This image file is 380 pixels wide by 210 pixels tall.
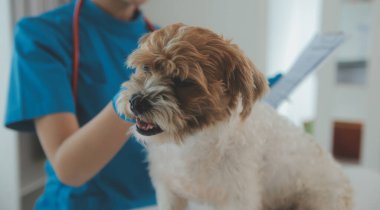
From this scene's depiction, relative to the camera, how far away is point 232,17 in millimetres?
616

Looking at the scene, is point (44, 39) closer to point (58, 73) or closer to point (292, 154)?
point (58, 73)

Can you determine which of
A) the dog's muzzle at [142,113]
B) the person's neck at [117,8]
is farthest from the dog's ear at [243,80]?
the person's neck at [117,8]

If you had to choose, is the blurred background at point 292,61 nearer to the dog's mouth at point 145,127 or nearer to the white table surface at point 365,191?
the white table surface at point 365,191

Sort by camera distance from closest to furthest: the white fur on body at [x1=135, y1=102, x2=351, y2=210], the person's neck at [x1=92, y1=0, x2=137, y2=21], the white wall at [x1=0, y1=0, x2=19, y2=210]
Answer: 1. the white fur on body at [x1=135, y1=102, x2=351, y2=210]
2. the person's neck at [x1=92, y1=0, x2=137, y2=21]
3. the white wall at [x1=0, y1=0, x2=19, y2=210]

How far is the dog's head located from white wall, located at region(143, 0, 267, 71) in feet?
0.20

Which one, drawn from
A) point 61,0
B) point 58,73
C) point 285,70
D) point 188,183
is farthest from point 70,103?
point 61,0

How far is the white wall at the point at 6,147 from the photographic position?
4.80 ft

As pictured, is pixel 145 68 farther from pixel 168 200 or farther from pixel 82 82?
pixel 82 82

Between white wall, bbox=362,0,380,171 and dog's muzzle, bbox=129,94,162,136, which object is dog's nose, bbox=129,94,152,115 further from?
white wall, bbox=362,0,380,171

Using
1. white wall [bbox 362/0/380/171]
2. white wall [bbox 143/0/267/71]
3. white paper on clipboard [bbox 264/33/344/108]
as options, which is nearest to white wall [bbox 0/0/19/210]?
white wall [bbox 143/0/267/71]

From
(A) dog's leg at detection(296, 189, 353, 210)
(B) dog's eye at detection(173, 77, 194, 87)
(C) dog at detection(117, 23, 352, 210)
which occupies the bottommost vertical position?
(A) dog's leg at detection(296, 189, 353, 210)

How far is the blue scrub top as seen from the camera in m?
0.81

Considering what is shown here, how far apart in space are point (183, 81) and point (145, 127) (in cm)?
7

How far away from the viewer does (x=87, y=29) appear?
0.92 m
